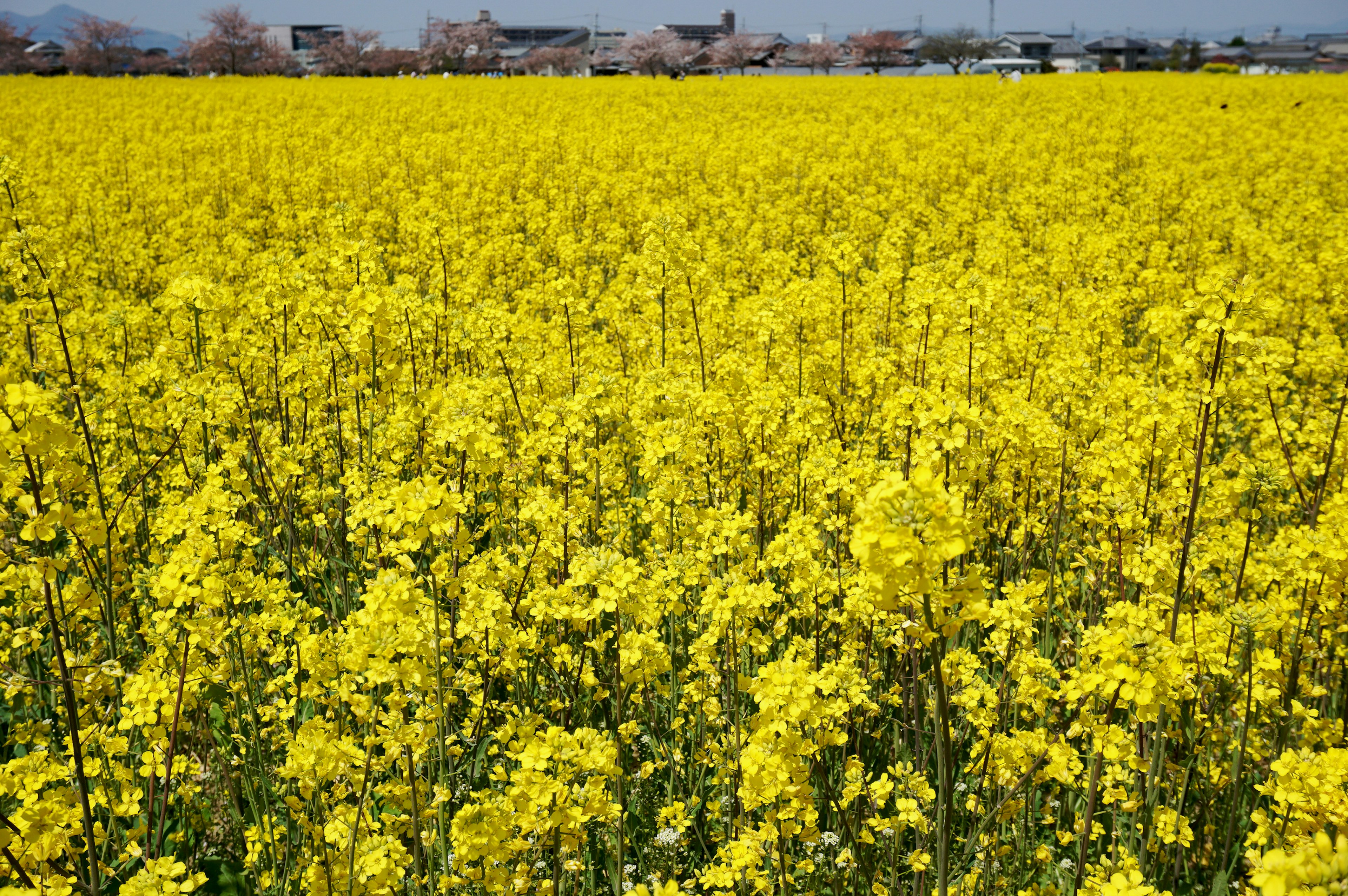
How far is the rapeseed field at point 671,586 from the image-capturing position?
2533 mm

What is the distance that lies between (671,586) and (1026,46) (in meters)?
118

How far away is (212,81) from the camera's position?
35625mm

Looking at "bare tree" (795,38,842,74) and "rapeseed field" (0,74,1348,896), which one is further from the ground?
"bare tree" (795,38,842,74)

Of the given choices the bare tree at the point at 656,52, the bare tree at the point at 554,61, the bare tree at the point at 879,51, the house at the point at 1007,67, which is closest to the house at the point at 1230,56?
the house at the point at 1007,67

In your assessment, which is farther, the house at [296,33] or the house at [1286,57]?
the house at [296,33]

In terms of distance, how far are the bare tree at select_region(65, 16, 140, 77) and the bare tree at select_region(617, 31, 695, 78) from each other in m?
34.3

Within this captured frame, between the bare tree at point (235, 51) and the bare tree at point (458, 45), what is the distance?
10.1m

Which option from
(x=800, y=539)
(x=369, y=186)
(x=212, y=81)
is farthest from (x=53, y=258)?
(x=212, y=81)

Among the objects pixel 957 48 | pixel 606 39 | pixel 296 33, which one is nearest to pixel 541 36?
pixel 606 39

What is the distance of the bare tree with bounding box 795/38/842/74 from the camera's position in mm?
67062

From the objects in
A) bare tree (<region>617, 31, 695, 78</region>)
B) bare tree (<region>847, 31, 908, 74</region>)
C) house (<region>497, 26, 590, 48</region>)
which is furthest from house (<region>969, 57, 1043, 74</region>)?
house (<region>497, 26, 590, 48</region>)

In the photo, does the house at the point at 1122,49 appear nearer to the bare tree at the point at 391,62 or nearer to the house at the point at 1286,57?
the house at the point at 1286,57

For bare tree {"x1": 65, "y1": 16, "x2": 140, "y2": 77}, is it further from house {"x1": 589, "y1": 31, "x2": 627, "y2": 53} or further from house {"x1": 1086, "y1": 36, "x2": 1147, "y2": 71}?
house {"x1": 1086, "y1": 36, "x2": 1147, "y2": 71}

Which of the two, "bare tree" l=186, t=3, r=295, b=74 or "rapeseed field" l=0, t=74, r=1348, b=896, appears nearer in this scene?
"rapeseed field" l=0, t=74, r=1348, b=896
